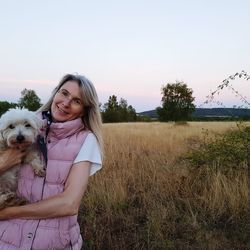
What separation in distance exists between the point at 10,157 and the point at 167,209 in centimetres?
285

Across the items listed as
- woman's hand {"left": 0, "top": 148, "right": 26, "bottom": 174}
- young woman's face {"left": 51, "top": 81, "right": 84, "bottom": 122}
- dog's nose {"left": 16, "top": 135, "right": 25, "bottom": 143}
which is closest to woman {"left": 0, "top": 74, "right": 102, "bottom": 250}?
young woman's face {"left": 51, "top": 81, "right": 84, "bottom": 122}

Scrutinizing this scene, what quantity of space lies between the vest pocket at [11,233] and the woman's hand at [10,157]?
54cm

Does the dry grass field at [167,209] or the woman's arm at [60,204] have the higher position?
the woman's arm at [60,204]

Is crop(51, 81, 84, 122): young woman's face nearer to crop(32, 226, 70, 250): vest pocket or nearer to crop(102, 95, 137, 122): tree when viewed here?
Answer: crop(32, 226, 70, 250): vest pocket

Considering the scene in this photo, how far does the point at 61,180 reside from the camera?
2.71m

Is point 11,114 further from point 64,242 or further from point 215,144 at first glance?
point 215,144

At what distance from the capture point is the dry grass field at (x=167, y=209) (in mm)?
4922

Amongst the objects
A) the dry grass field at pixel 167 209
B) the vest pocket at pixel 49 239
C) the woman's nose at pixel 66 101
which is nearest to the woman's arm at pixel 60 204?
the vest pocket at pixel 49 239

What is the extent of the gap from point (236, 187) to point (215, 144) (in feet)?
4.27

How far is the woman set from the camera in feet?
8.60

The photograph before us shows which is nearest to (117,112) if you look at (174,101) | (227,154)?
(174,101)

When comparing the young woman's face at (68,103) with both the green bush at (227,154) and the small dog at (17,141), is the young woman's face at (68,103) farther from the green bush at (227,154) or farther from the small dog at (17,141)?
the green bush at (227,154)

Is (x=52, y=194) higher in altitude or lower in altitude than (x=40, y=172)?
lower

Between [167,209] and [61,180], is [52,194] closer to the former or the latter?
[61,180]
